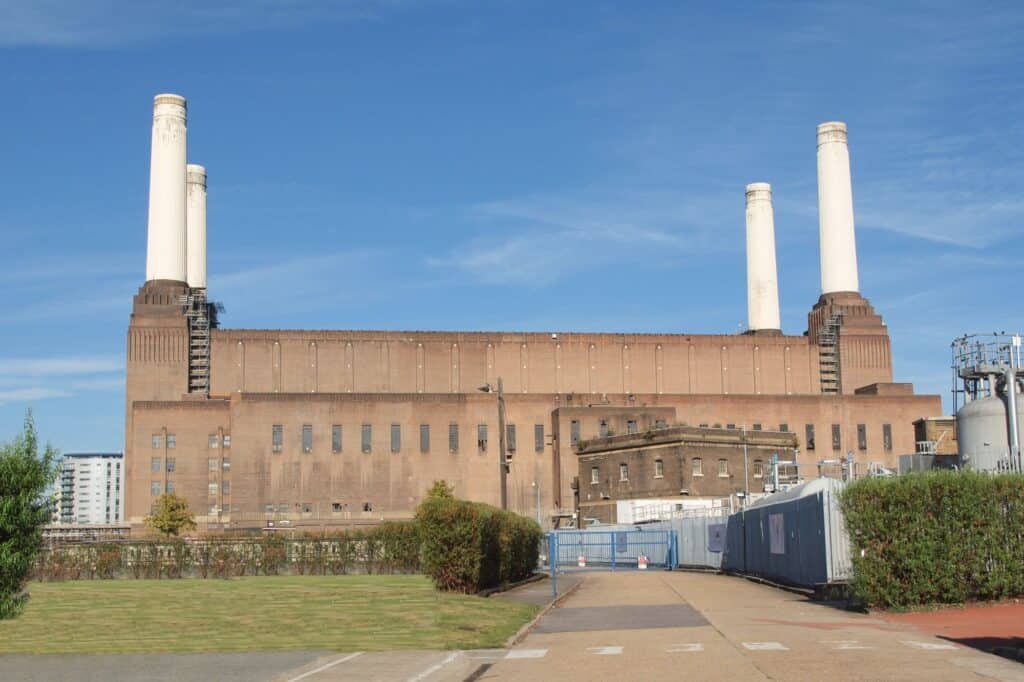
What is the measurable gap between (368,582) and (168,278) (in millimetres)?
73511

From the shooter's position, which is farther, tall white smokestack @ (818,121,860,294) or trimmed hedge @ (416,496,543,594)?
tall white smokestack @ (818,121,860,294)

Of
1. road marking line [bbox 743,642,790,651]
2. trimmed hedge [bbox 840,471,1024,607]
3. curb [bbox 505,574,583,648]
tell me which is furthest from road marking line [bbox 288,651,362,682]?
trimmed hedge [bbox 840,471,1024,607]

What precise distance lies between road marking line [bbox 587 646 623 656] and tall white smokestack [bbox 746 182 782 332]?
10552 centimetres

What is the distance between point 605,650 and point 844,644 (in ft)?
12.2

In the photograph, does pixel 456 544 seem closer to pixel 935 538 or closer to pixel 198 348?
pixel 935 538

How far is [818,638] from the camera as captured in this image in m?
21.0

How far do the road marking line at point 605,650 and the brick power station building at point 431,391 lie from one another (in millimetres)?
80479

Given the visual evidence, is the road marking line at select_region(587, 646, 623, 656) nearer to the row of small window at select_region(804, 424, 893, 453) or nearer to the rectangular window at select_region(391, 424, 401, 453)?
the rectangular window at select_region(391, 424, 401, 453)

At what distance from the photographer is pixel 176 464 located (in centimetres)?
10088

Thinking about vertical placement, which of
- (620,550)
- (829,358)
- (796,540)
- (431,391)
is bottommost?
(620,550)

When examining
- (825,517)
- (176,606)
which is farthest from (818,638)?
(176,606)

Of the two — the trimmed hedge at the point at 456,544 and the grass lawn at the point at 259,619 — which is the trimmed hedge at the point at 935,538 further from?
the trimmed hedge at the point at 456,544

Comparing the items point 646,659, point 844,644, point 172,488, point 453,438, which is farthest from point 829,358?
point 646,659

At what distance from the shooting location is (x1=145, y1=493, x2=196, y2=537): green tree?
91750 millimetres
